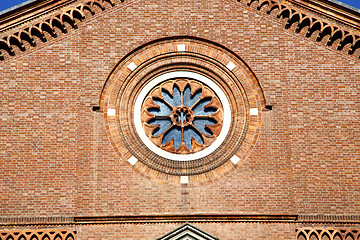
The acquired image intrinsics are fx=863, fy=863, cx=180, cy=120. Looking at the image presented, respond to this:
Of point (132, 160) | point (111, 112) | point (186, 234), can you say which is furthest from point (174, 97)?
point (186, 234)

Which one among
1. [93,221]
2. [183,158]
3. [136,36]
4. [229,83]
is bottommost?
[93,221]

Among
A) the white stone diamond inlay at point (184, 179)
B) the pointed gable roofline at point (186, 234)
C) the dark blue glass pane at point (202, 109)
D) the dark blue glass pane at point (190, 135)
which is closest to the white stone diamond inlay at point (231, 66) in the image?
the dark blue glass pane at point (202, 109)

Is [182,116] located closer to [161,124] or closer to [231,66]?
[161,124]

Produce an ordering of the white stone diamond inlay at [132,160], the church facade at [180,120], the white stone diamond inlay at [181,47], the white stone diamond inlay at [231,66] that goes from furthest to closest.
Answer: the white stone diamond inlay at [181,47], the white stone diamond inlay at [231,66], the white stone diamond inlay at [132,160], the church facade at [180,120]

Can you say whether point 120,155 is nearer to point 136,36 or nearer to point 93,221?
point 93,221

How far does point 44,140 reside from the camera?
1049 inches

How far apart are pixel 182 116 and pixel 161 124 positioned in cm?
72

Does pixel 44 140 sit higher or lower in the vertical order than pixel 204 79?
lower

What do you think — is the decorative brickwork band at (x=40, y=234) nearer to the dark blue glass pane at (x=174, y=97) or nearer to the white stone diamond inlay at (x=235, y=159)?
the dark blue glass pane at (x=174, y=97)

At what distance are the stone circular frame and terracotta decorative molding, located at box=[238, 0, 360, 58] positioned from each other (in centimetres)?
215

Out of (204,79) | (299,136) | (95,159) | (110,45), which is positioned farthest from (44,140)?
(299,136)

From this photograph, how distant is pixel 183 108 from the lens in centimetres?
2728

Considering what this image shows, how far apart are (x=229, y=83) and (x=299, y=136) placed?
2805mm

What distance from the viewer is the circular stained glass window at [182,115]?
2702 centimetres
